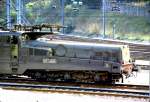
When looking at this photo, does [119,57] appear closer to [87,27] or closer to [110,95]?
[110,95]

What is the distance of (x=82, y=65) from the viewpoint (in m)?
20.3

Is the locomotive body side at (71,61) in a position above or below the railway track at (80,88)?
above

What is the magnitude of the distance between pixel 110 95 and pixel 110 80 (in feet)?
9.34

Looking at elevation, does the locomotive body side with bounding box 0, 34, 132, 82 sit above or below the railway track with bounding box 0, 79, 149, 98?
above

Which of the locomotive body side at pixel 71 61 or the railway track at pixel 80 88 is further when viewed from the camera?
the locomotive body side at pixel 71 61

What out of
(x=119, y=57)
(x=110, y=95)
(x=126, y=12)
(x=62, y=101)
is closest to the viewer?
(x=62, y=101)

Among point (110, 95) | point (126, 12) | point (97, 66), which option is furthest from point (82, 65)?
point (126, 12)

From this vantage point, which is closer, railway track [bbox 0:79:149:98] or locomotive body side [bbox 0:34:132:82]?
railway track [bbox 0:79:149:98]

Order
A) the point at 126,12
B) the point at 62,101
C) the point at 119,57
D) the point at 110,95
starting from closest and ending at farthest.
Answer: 1. the point at 62,101
2. the point at 110,95
3. the point at 119,57
4. the point at 126,12

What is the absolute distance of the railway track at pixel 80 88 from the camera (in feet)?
58.9

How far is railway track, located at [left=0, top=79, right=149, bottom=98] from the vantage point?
17938 mm

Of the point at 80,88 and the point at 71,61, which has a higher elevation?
the point at 71,61

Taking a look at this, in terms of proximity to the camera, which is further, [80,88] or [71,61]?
[71,61]

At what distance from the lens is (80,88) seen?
61.5ft
